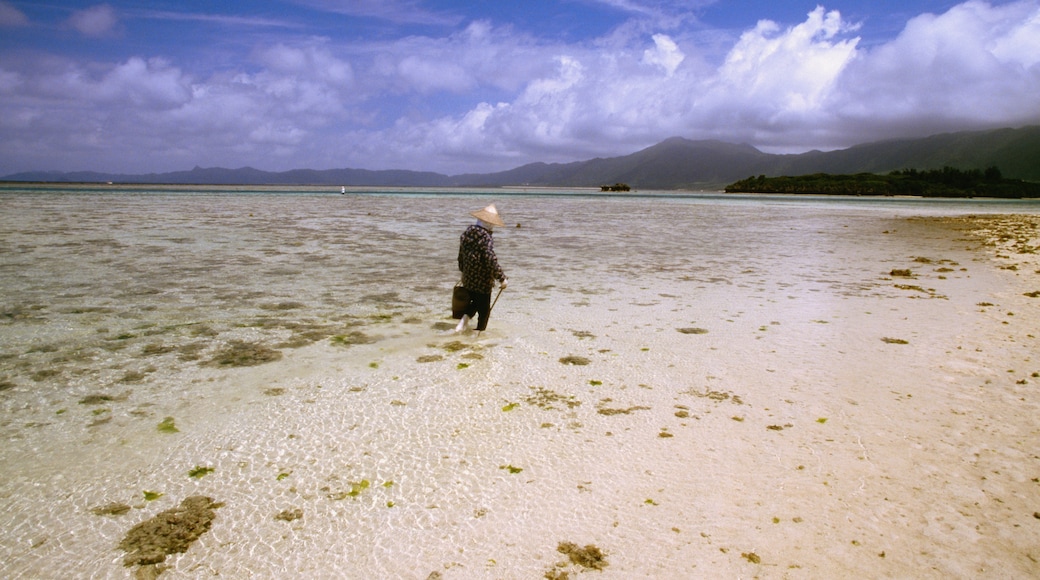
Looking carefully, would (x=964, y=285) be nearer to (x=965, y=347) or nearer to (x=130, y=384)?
(x=965, y=347)

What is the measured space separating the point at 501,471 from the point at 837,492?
2126mm

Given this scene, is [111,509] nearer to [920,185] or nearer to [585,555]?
[585,555]

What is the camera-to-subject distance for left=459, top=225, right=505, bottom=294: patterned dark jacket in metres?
6.88

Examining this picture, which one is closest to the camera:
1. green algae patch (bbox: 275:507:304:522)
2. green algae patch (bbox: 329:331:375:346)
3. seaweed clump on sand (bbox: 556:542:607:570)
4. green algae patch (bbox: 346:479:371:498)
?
seaweed clump on sand (bbox: 556:542:607:570)

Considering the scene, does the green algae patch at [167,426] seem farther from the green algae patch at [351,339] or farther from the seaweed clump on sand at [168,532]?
the green algae patch at [351,339]

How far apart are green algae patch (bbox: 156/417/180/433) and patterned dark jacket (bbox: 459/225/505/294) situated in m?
3.53

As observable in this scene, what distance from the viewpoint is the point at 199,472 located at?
3.62m

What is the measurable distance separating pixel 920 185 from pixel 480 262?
12001 cm

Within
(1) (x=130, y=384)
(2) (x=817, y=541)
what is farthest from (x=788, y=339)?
(1) (x=130, y=384)

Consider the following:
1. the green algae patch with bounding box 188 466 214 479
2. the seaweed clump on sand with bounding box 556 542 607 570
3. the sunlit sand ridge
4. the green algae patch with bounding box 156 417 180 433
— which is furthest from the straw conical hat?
the seaweed clump on sand with bounding box 556 542 607 570

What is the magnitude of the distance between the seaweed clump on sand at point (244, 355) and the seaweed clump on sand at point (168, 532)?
2.60 metres

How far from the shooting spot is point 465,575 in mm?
2715

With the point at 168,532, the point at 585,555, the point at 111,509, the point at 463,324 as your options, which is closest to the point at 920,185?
the point at 463,324

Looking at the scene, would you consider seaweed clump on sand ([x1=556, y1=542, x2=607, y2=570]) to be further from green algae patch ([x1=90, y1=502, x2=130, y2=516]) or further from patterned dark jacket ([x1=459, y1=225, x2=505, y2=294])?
patterned dark jacket ([x1=459, y1=225, x2=505, y2=294])
